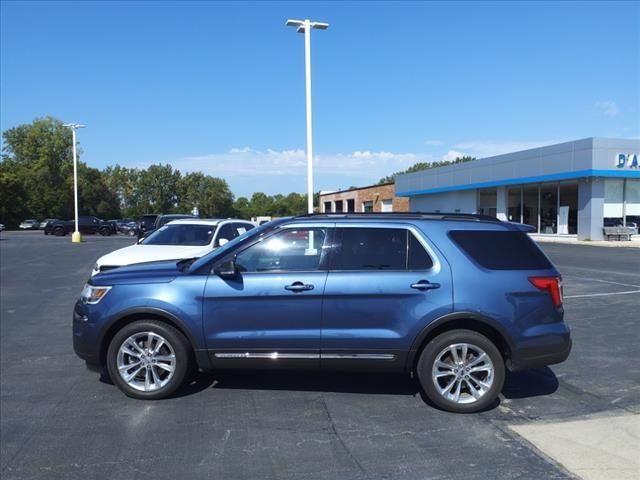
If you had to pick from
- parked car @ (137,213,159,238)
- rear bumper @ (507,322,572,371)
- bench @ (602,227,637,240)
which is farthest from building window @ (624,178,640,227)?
rear bumper @ (507,322,572,371)

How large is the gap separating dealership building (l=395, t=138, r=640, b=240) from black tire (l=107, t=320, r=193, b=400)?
78.1 ft

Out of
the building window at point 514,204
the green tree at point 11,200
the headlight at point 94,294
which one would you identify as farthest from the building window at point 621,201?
the green tree at point 11,200

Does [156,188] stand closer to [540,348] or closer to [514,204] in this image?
[514,204]

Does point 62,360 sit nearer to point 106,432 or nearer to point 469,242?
point 106,432

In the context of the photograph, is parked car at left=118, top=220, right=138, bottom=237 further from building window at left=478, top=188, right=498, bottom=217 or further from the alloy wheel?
the alloy wheel

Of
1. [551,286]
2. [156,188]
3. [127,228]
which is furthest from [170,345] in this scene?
[156,188]

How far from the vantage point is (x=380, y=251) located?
196 inches

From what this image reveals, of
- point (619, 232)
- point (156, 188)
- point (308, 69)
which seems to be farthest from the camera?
point (156, 188)

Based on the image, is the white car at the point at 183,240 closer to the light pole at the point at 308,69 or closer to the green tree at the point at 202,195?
the light pole at the point at 308,69

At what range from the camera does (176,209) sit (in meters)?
113

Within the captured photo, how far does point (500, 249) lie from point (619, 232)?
28191 millimetres

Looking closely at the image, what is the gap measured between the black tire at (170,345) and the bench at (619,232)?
29.8 metres

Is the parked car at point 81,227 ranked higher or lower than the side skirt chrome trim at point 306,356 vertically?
higher

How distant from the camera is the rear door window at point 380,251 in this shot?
4914 millimetres
